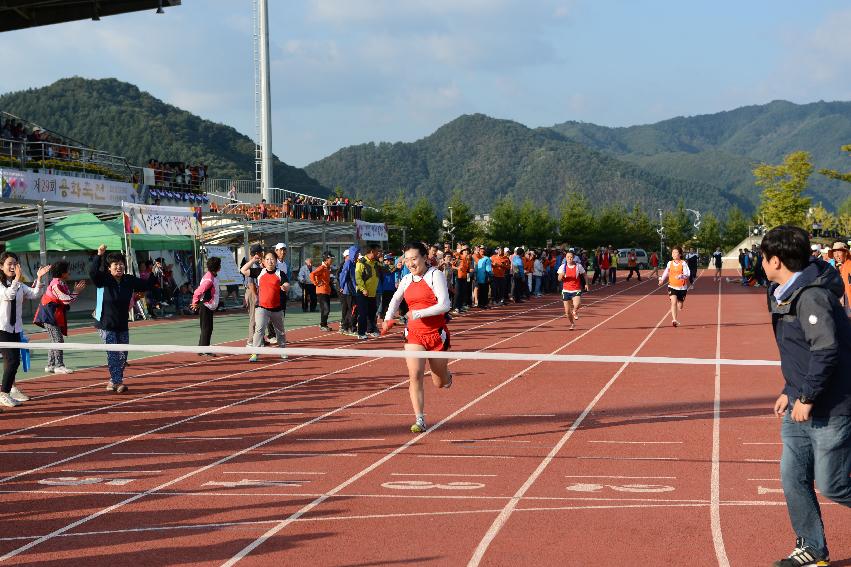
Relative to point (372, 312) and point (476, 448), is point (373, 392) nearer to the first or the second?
point (476, 448)

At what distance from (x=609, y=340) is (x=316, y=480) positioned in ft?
46.2

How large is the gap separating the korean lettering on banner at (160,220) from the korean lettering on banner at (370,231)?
10.8m

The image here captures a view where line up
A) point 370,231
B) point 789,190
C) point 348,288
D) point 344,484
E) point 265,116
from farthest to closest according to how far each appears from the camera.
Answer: point 789,190 < point 265,116 < point 370,231 < point 348,288 < point 344,484

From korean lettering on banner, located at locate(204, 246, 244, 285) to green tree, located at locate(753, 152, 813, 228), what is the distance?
172ft

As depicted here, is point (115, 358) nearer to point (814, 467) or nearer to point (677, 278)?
point (814, 467)

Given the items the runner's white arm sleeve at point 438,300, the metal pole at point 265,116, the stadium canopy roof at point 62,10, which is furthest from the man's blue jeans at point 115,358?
the metal pole at point 265,116

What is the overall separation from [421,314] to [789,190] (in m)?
71.5

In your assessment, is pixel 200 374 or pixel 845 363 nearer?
pixel 845 363

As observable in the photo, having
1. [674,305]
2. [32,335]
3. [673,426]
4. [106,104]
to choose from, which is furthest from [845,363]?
[106,104]

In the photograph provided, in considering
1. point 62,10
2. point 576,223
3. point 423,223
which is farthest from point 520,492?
point 576,223

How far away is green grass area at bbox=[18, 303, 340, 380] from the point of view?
17297mm

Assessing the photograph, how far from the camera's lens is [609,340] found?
69.6ft

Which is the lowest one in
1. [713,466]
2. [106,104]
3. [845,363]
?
[713,466]

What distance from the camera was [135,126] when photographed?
132625 mm
